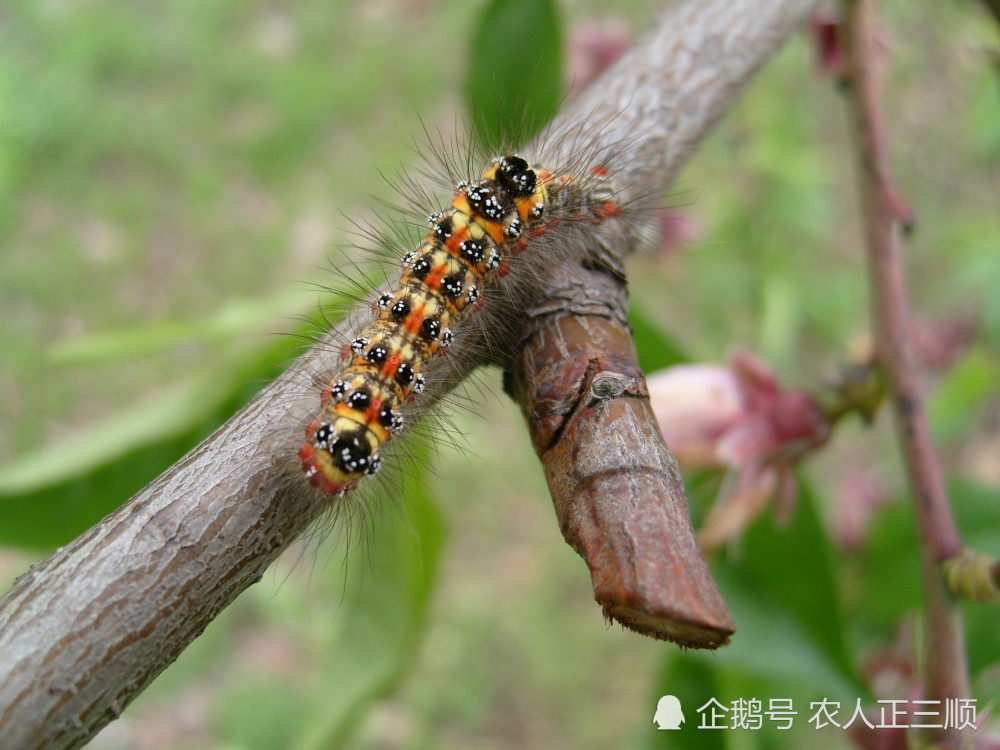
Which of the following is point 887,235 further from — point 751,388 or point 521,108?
point 521,108

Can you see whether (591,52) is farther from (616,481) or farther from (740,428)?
(616,481)

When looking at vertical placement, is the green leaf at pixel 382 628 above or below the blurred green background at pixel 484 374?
below

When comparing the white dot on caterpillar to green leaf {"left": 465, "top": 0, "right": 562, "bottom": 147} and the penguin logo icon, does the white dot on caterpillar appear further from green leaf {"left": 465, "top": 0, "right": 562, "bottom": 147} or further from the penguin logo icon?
the penguin logo icon

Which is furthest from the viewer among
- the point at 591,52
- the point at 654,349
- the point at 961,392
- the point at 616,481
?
the point at 591,52

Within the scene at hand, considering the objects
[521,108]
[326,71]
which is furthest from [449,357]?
[326,71]

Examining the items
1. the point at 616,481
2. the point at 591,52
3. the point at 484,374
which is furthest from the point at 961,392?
the point at 616,481

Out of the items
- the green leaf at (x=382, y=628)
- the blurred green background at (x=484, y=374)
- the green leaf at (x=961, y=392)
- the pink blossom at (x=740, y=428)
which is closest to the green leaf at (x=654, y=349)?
the blurred green background at (x=484, y=374)

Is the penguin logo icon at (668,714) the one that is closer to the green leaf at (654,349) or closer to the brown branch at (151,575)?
the green leaf at (654,349)
